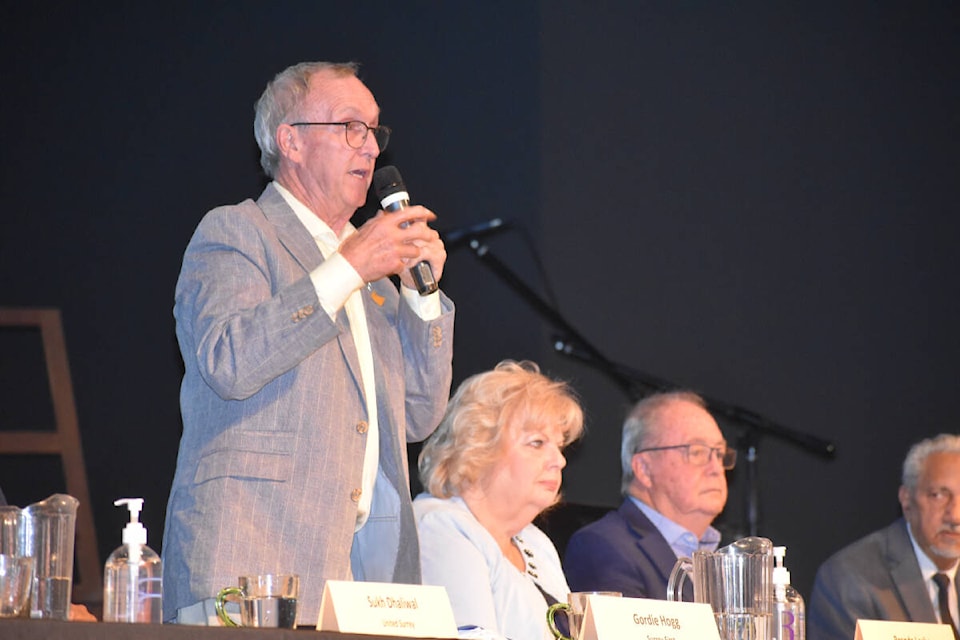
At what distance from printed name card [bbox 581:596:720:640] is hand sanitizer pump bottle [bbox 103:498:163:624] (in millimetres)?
552

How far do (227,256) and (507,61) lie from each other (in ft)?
8.50

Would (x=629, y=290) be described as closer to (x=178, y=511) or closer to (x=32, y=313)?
(x=32, y=313)

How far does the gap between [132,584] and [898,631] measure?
4.25 ft

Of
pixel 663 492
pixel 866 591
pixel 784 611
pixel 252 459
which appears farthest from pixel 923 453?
pixel 252 459

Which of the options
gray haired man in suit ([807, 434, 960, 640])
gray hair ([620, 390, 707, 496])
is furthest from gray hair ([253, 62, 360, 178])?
gray haired man in suit ([807, 434, 960, 640])

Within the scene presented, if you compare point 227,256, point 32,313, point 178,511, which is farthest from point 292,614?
point 32,313

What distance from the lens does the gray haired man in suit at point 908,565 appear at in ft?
12.4

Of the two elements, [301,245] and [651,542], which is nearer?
[301,245]

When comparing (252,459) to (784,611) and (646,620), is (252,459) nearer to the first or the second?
(646,620)

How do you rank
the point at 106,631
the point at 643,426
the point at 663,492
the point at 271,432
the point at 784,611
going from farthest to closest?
the point at 643,426, the point at 663,492, the point at 271,432, the point at 784,611, the point at 106,631

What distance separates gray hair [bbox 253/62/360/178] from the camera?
2.62 m

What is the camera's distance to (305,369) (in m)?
2.36

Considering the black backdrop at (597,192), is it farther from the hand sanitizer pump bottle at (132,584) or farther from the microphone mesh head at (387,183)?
the hand sanitizer pump bottle at (132,584)

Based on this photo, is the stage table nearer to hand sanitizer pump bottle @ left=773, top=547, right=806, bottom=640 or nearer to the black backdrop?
hand sanitizer pump bottle @ left=773, top=547, right=806, bottom=640
